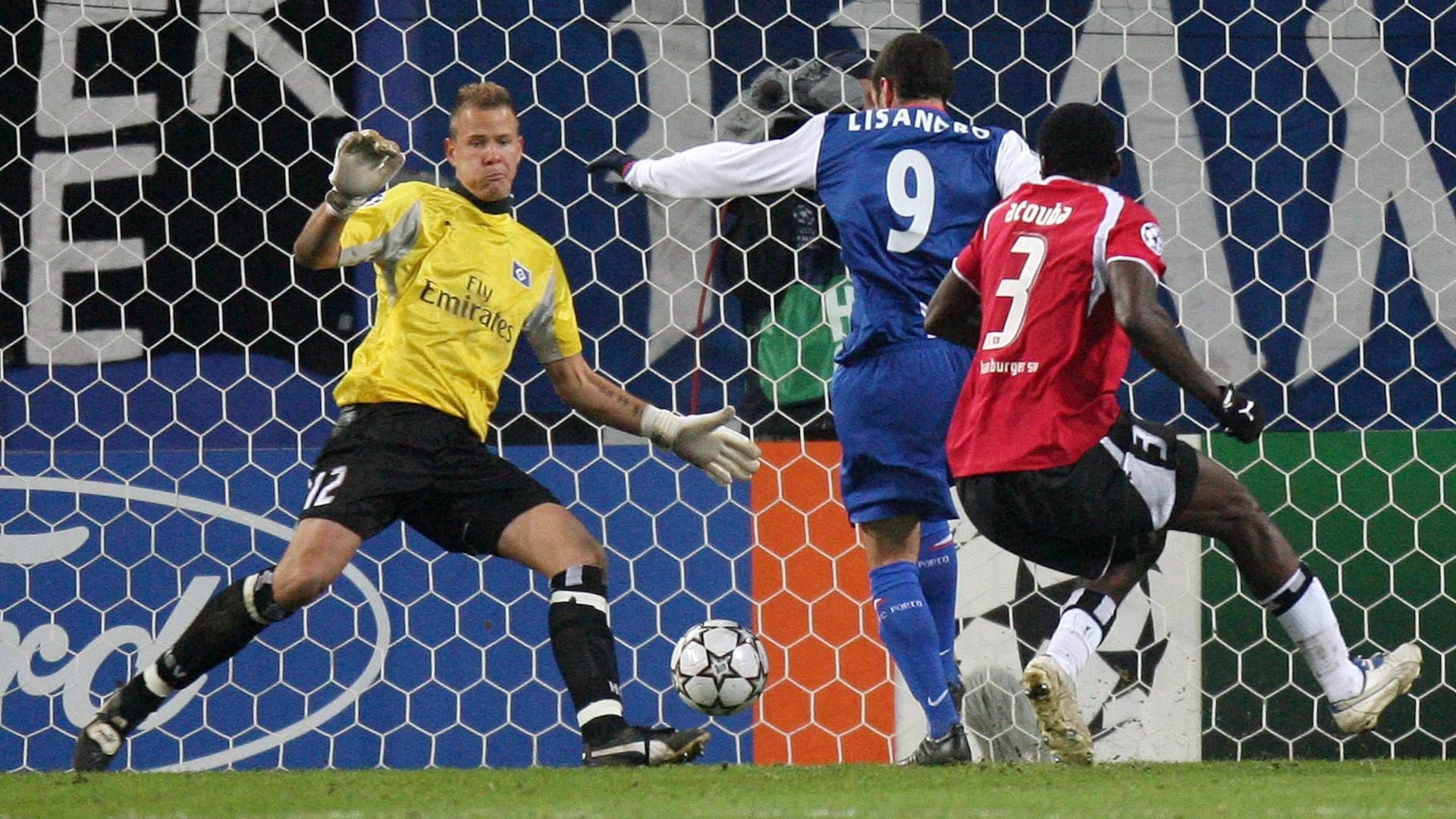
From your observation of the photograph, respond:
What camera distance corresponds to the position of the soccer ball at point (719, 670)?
14.5 feet

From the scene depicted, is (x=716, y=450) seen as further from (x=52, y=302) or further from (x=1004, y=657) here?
(x=52, y=302)

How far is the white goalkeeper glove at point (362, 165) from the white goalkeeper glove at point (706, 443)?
0.89 m

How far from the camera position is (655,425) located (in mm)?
4656

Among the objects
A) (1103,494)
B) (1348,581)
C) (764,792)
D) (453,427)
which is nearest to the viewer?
(764,792)

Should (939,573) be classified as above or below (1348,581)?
above

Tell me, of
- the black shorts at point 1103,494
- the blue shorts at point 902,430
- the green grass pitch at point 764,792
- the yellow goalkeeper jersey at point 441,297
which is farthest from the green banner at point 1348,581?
the yellow goalkeeper jersey at point 441,297

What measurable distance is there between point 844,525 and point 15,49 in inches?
106

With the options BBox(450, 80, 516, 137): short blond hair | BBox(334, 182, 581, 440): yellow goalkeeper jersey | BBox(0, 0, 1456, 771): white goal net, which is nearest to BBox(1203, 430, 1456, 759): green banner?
BBox(0, 0, 1456, 771): white goal net

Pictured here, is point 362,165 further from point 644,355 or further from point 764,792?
point 764,792

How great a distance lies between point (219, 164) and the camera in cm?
539

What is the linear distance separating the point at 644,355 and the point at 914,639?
1.45 metres

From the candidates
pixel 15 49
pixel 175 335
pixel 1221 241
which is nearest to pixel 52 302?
pixel 175 335

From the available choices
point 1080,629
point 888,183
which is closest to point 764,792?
point 1080,629

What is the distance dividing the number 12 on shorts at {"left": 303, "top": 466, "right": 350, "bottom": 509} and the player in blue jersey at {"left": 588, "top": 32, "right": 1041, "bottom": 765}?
1.02m
